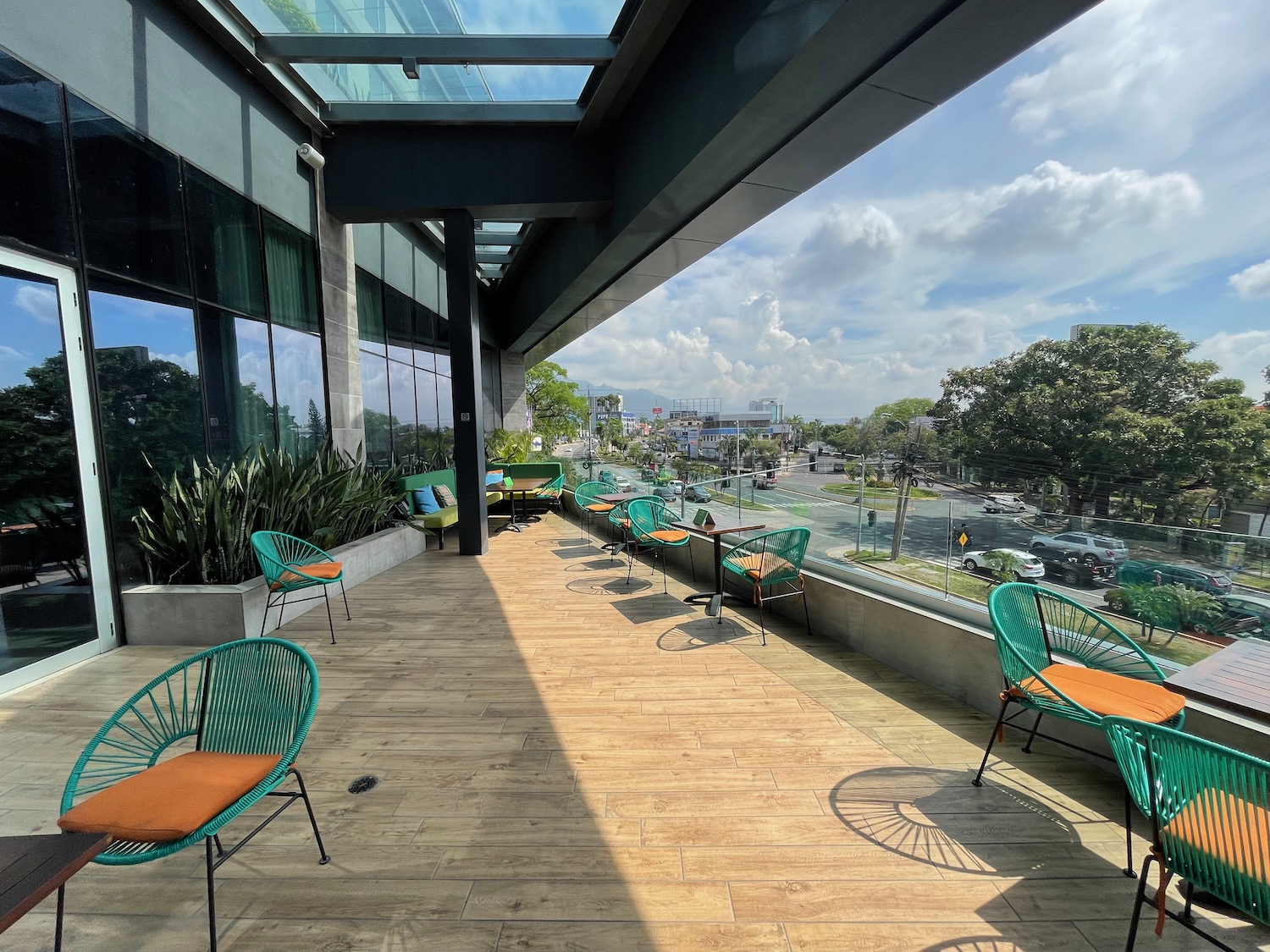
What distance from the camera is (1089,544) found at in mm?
2463

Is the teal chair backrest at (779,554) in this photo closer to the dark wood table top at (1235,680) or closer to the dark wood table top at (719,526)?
the dark wood table top at (719,526)

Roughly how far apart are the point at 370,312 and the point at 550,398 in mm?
20415

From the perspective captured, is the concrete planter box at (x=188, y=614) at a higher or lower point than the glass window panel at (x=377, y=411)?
lower

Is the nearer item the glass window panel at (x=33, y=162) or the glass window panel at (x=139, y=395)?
the glass window panel at (x=33, y=162)

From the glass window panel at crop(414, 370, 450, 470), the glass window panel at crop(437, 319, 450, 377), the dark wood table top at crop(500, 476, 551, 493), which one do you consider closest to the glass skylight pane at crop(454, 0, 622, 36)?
the dark wood table top at crop(500, 476, 551, 493)

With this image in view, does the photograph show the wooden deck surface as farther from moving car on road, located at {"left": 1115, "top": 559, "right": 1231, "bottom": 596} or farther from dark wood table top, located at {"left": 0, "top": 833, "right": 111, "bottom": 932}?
moving car on road, located at {"left": 1115, "top": 559, "right": 1231, "bottom": 596}

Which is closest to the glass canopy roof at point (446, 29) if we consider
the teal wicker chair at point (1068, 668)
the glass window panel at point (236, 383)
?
the glass window panel at point (236, 383)

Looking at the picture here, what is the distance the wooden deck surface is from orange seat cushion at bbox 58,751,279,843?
445mm

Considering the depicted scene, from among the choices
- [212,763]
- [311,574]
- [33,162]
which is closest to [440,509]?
[311,574]

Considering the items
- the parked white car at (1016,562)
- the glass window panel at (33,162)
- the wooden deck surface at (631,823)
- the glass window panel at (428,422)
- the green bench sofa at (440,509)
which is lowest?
the wooden deck surface at (631,823)

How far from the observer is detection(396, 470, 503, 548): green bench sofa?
7.54m

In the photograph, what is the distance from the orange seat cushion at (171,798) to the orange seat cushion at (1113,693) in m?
A: 2.76

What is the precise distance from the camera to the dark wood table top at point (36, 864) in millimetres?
900

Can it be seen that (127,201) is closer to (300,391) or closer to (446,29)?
(300,391)
